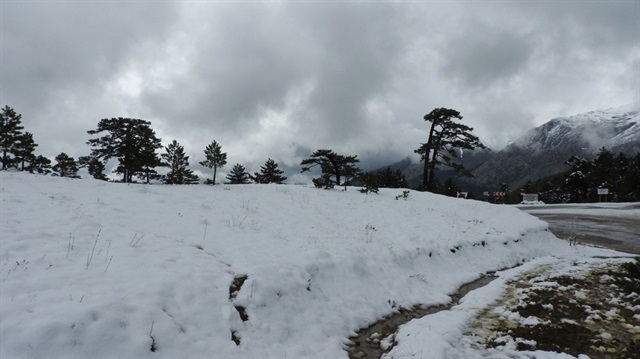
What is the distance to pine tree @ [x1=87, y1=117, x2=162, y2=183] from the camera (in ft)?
128

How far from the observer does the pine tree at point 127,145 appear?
128 ft

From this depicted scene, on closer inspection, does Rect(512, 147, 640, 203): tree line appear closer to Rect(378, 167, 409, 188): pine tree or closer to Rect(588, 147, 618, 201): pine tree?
Rect(588, 147, 618, 201): pine tree

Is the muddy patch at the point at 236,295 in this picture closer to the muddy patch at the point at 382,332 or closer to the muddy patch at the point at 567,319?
the muddy patch at the point at 382,332

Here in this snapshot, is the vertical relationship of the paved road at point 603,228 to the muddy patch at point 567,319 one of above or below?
above

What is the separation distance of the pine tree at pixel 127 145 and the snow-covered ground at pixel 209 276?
28.3 m

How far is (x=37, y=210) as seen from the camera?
358 inches

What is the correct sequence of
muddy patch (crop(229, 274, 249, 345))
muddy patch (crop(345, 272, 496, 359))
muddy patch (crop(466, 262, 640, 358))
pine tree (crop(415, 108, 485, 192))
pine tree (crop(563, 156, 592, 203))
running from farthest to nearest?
pine tree (crop(563, 156, 592, 203)), pine tree (crop(415, 108, 485, 192)), muddy patch (crop(345, 272, 496, 359)), muddy patch (crop(466, 262, 640, 358)), muddy patch (crop(229, 274, 249, 345))

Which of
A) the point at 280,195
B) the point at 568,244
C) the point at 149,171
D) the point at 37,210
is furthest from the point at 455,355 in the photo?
the point at 149,171

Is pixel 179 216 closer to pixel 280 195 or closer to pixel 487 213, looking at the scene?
pixel 280 195

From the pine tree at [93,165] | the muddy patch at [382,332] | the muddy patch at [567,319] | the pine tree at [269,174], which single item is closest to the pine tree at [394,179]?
the pine tree at [269,174]

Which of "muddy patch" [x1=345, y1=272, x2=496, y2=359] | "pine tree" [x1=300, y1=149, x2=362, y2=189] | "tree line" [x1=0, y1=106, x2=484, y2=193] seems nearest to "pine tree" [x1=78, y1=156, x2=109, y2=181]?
"tree line" [x1=0, y1=106, x2=484, y2=193]

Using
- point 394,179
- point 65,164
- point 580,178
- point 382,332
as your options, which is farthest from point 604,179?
point 65,164

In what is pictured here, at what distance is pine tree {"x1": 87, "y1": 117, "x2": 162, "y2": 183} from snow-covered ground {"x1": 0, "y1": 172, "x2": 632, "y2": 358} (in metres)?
28.3

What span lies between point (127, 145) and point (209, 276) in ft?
127
